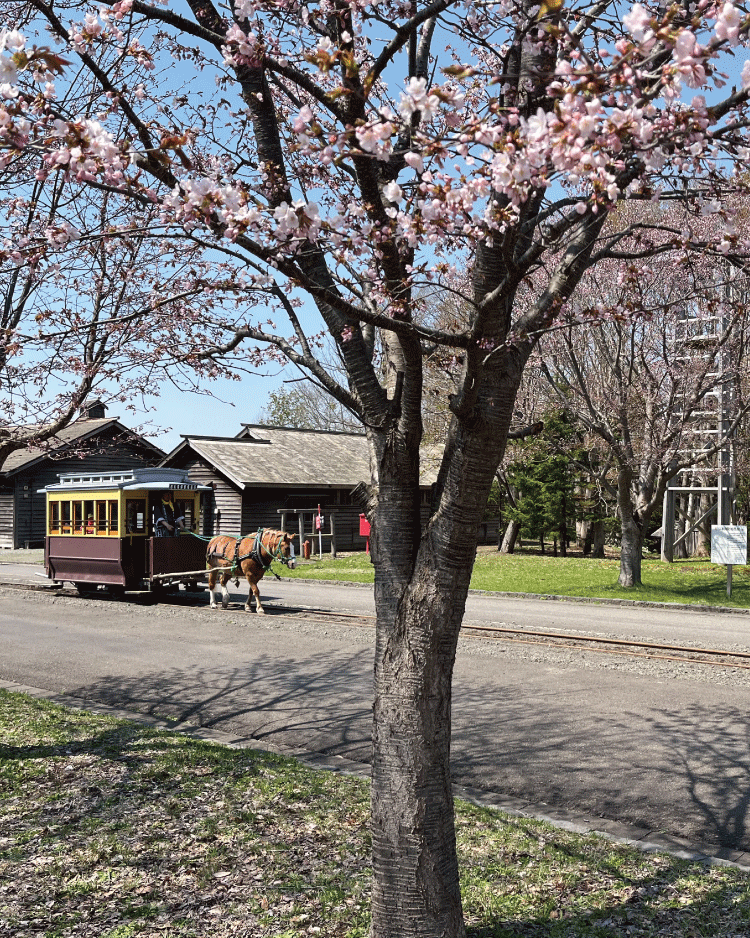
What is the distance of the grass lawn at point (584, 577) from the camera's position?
2125 centimetres

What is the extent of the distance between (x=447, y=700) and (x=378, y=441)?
144 cm

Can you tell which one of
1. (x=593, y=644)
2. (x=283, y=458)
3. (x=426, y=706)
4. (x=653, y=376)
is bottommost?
(x=593, y=644)

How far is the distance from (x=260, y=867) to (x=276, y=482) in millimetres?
29138

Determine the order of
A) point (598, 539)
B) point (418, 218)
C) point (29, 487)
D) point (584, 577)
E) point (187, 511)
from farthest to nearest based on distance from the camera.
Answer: point (29, 487)
point (598, 539)
point (584, 577)
point (187, 511)
point (418, 218)

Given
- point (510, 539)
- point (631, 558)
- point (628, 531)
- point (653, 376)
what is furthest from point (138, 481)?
point (510, 539)

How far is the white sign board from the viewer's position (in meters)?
19.5

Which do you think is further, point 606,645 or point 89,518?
point 89,518

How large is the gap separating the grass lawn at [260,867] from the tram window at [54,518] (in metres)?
15.9

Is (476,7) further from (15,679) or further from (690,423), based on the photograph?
(690,423)

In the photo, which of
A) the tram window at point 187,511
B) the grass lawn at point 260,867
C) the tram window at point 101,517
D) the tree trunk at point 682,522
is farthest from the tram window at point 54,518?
the tree trunk at point 682,522

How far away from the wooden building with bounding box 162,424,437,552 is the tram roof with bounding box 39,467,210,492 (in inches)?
441

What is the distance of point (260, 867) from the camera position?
5.37 metres

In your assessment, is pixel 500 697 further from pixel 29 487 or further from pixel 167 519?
pixel 29 487

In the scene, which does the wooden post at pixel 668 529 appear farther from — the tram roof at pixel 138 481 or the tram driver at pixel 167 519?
the tram driver at pixel 167 519
